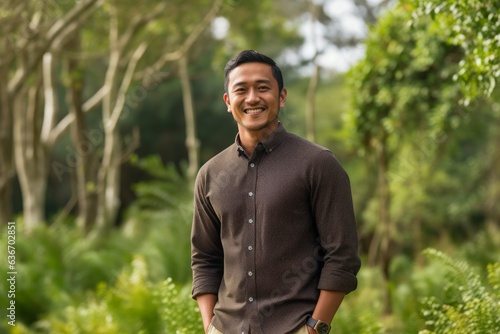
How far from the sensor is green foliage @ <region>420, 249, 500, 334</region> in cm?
506

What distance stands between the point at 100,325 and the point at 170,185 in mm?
5498

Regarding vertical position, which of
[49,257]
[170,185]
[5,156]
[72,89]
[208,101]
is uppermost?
[208,101]

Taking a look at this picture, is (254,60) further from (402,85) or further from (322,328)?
(402,85)

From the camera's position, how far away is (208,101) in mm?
32312

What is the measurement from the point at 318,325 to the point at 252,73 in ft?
3.75

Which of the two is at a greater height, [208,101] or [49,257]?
[208,101]

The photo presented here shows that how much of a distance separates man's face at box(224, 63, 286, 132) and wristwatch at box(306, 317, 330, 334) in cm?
88

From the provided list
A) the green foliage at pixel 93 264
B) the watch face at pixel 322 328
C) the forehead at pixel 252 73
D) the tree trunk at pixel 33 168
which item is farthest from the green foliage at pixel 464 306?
the tree trunk at pixel 33 168

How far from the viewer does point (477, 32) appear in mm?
5707

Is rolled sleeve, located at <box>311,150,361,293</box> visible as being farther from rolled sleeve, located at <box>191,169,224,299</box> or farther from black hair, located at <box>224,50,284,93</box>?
rolled sleeve, located at <box>191,169,224,299</box>

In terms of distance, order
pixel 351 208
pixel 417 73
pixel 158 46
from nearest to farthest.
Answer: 1. pixel 351 208
2. pixel 417 73
3. pixel 158 46

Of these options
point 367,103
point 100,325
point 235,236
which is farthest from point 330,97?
point 235,236

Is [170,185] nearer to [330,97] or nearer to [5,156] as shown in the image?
[5,156]

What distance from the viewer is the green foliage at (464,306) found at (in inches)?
199
